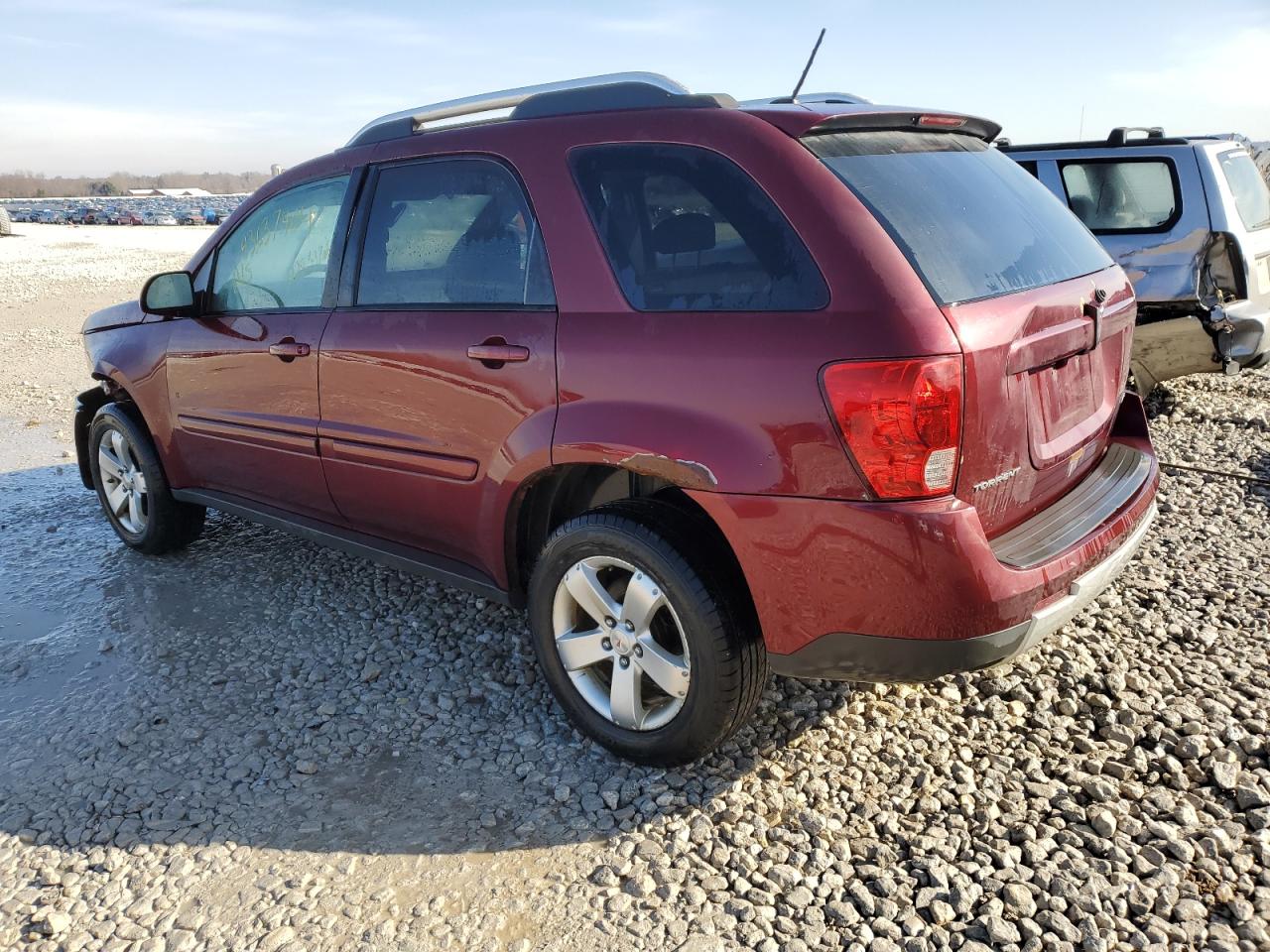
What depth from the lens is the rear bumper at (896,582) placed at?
2.31 m

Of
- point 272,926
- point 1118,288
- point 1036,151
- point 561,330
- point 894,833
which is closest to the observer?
point 272,926

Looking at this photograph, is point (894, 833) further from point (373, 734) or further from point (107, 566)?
point (107, 566)

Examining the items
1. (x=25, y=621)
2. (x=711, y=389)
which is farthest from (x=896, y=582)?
(x=25, y=621)

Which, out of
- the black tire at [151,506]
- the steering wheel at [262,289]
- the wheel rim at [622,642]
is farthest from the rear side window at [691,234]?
the black tire at [151,506]

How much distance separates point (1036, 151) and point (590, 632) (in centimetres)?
597

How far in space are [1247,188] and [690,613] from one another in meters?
6.25

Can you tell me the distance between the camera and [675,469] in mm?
2566

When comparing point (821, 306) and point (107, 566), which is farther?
point (107, 566)

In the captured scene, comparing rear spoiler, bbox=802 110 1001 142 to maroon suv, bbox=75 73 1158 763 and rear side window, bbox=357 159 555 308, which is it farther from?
rear side window, bbox=357 159 555 308

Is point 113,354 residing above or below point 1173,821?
above

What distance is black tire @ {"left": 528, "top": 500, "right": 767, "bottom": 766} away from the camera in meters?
2.60

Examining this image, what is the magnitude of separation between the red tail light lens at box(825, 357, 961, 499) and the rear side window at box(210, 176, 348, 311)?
2.21 m

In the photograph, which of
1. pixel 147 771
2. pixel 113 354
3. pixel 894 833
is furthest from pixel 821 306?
pixel 113 354

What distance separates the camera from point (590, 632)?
292 cm
